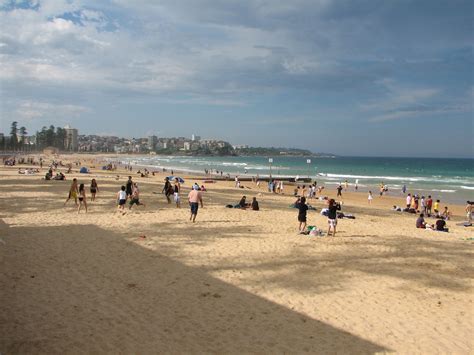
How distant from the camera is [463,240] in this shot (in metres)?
14.5

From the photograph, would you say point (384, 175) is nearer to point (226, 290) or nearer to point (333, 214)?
point (333, 214)

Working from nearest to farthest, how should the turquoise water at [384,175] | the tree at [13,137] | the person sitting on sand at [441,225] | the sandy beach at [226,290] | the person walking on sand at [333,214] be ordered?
1. the sandy beach at [226,290]
2. the person walking on sand at [333,214]
3. the person sitting on sand at [441,225]
4. the turquoise water at [384,175]
5. the tree at [13,137]

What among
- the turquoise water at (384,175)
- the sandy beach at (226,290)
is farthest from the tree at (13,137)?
the sandy beach at (226,290)

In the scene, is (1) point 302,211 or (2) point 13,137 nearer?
(1) point 302,211

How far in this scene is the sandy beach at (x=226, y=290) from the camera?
5871 millimetres

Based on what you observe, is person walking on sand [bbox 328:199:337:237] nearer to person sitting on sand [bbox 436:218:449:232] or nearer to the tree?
person sitting on sand [bbox 436:218:449:232]

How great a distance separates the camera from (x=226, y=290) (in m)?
7.91

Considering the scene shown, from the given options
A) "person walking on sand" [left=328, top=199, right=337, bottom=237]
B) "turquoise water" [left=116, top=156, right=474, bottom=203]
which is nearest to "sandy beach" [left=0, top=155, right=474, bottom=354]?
"person walking on sand" [left=328, top=199, right=337, bottom=237]

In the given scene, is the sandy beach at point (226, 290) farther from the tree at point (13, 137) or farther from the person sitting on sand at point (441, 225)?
the tree at point (13, 137)

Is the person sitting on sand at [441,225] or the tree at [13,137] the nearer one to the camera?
the person sitting on sand at [441,225]

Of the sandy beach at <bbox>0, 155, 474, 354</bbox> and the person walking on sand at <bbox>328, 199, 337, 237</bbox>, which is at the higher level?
the person walking on sand at <bbox>328, 199, 337, 237</bbox>

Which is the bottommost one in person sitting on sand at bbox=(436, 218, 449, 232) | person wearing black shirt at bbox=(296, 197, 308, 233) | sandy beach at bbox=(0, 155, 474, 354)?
sandy beach at bbox=(0, 155, 474, 354)

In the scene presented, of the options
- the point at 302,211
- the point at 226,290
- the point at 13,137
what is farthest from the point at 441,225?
the point at 13,137

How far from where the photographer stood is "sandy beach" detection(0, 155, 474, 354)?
5.87 metres
